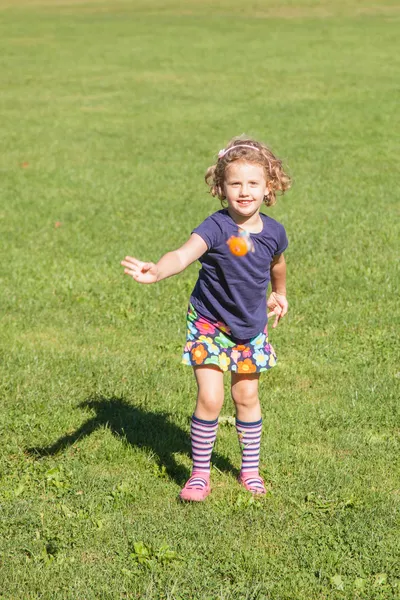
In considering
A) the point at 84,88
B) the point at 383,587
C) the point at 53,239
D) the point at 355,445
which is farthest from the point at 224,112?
the point at 383,587

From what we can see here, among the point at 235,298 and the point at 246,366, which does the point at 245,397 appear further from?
the point at 235,298

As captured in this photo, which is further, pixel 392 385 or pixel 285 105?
pixel 285 105

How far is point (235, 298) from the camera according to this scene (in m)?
4.79

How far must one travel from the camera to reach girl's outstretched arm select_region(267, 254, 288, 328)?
507 centimetres

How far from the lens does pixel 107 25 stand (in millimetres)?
37656

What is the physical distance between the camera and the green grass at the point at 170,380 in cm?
434

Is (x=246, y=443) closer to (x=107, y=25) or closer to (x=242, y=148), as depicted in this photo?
(x=242, y=148)

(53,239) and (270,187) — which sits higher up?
(270,187)

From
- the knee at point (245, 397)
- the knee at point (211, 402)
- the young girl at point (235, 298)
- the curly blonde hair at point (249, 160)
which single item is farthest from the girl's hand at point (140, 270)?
the knee at point (245, 397)

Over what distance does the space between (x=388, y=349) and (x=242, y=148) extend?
2.94 m

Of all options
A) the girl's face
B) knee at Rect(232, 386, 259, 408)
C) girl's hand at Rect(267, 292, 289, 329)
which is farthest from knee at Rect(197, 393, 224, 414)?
the girl's face

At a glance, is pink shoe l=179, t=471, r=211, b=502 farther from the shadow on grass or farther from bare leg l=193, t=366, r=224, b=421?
bare leg l=193, t=366, r=224, b=421

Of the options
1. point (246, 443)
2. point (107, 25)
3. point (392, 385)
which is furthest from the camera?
point (107, 25)

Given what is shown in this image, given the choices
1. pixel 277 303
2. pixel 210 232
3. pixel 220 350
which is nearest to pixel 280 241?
pixel 210 232
